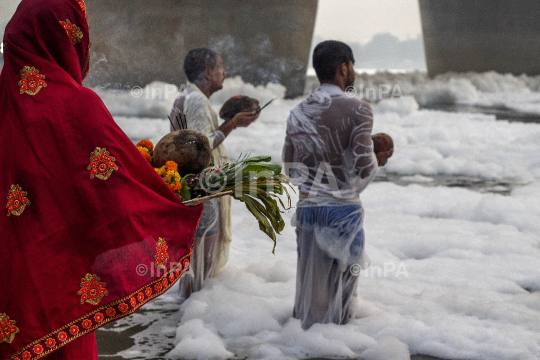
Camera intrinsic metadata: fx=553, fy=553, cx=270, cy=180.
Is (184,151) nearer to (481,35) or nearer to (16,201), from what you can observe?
(16,201)

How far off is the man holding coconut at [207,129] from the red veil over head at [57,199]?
1838 mm

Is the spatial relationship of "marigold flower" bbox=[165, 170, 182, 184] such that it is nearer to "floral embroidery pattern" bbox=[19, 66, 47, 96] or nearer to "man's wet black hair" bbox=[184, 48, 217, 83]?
"floral embroidery pattern" bbox=[19, 66, 47, 96]

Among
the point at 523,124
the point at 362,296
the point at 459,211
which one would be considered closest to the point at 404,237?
the point at 459,211

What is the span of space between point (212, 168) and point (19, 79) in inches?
25.5

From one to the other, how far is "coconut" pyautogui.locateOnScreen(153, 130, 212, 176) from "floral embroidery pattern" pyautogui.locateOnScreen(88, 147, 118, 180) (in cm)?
33

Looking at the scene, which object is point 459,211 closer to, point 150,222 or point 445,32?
point 150,222

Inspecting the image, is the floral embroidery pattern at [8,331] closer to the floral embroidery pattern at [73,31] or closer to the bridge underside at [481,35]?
the floral embroidery pattern at [73,31]

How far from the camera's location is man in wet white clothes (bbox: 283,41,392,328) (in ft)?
9.23

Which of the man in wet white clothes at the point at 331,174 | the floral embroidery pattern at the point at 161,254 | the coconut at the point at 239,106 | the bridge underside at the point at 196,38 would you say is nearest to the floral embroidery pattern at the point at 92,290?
the floral embroidery pattern at the point at 161,254

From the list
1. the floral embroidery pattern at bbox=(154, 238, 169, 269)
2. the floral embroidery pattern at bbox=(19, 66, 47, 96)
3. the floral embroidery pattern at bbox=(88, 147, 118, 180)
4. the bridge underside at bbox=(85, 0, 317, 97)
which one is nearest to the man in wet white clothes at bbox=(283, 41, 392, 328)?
the floral embroidery pattern at bbox=(154, 238, 169, 269)

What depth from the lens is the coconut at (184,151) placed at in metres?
1.85

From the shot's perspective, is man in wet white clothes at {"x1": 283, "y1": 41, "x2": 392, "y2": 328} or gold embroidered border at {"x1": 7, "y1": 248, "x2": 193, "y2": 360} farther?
man in wet white clothes at {"x1": 283, "y1": 41, "x2": 392, "y2": 328}

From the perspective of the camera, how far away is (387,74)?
1411 cm

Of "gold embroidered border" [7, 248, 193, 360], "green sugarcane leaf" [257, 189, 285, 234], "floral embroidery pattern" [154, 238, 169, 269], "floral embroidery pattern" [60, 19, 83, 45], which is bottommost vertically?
"gold embroidered border" [7, 248, 193, 360]
